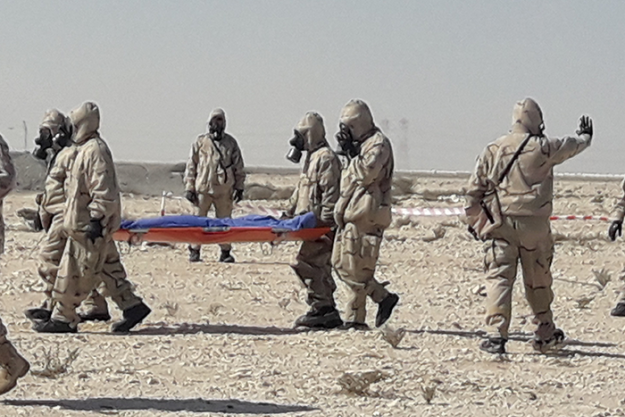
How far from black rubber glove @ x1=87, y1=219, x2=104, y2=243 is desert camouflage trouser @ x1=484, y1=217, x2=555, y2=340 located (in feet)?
9.99

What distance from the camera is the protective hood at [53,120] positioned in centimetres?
1215

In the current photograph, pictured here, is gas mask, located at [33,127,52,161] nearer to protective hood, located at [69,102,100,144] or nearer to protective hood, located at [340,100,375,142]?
protective hood, located at [69,102,100,144]

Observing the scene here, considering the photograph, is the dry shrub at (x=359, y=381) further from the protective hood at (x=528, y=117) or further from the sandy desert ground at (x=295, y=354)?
the protective hood at (x=528, y=117)

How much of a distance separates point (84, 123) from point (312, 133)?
2.21 meters

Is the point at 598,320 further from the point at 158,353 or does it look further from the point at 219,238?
the point at 158,353

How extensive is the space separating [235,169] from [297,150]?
230 inches

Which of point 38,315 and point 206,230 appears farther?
point 206,230

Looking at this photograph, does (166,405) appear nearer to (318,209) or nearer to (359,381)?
(359,381)

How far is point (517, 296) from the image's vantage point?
48.9ft

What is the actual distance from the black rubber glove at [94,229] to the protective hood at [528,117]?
334 centimetres

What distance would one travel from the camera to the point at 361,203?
1152 centimetres

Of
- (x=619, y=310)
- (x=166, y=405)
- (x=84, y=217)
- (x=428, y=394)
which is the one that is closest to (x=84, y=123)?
(x=84, y=217)

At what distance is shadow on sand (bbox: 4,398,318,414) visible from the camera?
8.29 meters

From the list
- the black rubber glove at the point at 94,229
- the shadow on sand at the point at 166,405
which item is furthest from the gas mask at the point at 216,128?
the shadow on sand at the point at 166,405
